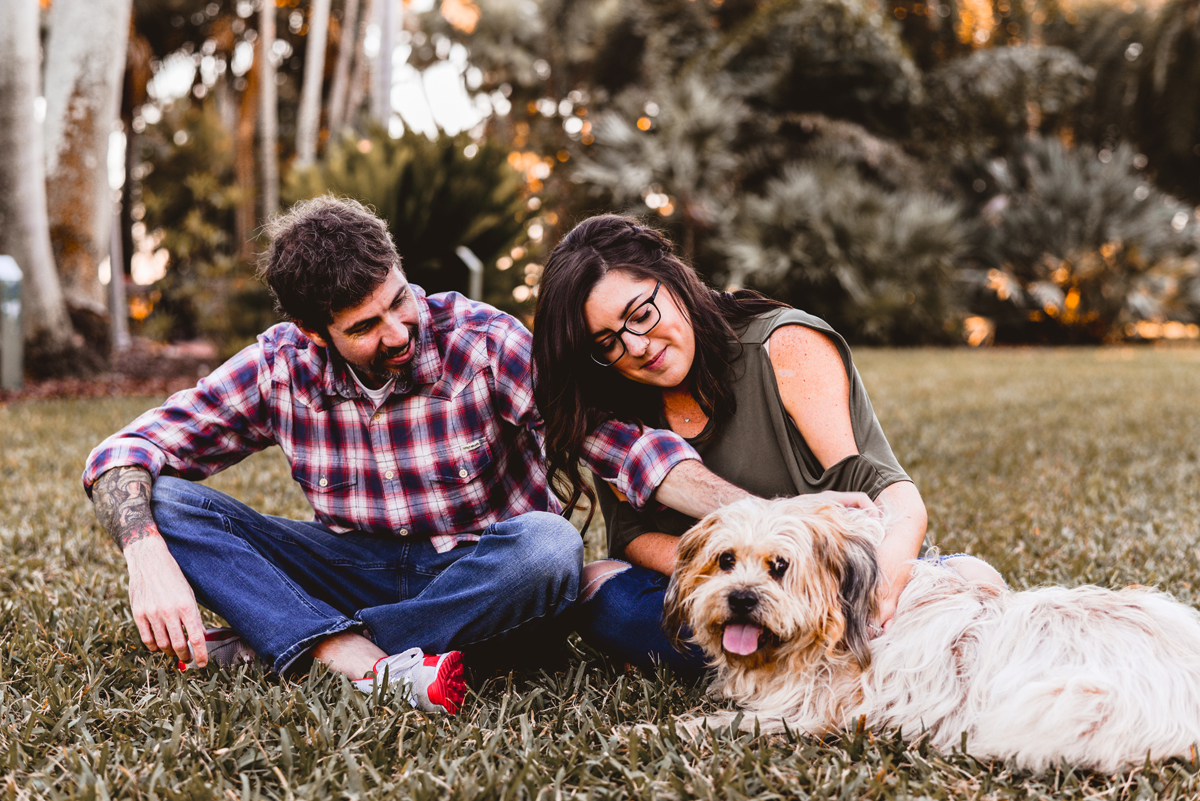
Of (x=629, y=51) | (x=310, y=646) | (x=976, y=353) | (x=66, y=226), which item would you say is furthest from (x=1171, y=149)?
(x=310, y=646)

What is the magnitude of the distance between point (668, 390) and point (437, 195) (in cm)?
608

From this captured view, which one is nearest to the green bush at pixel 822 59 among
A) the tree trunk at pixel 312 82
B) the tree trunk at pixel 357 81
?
the tree trunk at pixel 357 81

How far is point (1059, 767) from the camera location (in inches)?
80.9

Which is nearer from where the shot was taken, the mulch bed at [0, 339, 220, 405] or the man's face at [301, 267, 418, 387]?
the man's face at [301, 267, 418, 387]

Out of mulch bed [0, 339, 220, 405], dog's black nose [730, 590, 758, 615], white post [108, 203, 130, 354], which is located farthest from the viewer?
white post [108, 203, 130, 354]

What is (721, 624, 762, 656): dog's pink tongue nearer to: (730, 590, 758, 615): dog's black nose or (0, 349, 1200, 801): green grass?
(730, 590, 758, 615): dog's black nose

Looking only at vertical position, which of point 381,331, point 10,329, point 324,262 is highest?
point 324,262

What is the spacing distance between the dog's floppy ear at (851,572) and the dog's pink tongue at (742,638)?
0.22 metres

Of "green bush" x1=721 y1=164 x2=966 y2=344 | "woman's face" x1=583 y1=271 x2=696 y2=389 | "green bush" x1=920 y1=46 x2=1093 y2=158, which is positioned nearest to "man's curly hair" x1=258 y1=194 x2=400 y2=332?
"woman's face" x1=583 y1=271 x2=696 y2=389

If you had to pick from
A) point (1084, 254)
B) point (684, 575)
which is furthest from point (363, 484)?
point (1084, 254)

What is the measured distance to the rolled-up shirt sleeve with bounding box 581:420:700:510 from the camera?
2.71m

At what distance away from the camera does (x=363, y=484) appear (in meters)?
2.91

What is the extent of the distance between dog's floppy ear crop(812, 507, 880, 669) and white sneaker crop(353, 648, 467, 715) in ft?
3.44

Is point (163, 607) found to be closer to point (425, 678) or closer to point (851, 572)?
point (425, 678)
